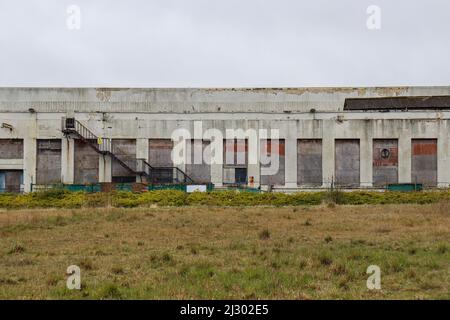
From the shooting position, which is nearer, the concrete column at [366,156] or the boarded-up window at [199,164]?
the concrete column at [366,156]

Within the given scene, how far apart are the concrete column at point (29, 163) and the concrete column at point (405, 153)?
2729cm

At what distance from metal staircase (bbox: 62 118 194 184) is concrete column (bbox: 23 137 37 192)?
279 cm

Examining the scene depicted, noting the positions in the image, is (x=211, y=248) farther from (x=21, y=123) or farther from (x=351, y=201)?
(x=21, y=123)

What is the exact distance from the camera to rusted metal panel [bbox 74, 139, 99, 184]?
144ft

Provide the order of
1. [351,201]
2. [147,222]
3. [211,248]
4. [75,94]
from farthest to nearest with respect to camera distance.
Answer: [75,94] < [351,201] < [147,222] < [211,248]

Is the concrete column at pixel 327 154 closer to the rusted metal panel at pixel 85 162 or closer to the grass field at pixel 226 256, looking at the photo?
the rusted metal panel at pixel 85 162

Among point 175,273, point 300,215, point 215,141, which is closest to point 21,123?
point 215,141

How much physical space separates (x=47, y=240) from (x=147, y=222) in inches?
198

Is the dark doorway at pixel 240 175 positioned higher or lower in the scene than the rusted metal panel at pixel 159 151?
lower

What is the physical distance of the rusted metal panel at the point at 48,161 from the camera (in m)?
43.4

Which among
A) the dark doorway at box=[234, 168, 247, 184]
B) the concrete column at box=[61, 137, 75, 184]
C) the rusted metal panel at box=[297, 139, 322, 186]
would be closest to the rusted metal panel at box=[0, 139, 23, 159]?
the concrete column at box=[61, 137, 75, 184]

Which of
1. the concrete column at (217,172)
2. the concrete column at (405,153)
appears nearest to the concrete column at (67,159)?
the concrete column at (217,172)

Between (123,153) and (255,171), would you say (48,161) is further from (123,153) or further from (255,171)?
(255,171)

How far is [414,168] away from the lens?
140ft
